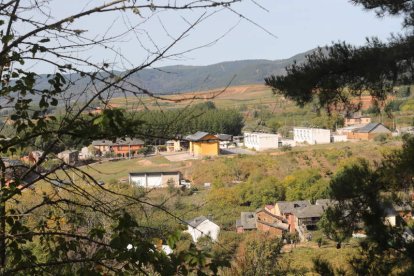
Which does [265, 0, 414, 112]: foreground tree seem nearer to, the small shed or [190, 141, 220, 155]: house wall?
[190, 141, 220, 155]: house wall

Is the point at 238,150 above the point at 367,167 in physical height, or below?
below

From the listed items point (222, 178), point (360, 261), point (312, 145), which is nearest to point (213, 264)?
point (360, 261)

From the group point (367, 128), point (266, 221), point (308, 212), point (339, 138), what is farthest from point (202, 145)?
point (367, 128)

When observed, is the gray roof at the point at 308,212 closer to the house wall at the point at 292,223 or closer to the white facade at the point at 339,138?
the house wall at the point at 292,223

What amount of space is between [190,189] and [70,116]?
72.2 ft

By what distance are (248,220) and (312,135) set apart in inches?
679

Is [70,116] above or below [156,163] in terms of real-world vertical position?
above

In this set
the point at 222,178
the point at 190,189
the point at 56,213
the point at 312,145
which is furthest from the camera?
the point at 312,145

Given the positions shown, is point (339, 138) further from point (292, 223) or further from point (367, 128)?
point (292, 223)

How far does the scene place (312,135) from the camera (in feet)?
117

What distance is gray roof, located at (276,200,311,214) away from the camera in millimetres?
21234

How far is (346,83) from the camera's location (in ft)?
11.6

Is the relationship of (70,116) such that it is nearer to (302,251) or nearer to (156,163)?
(302,251)

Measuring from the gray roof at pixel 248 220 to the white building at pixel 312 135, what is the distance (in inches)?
612
